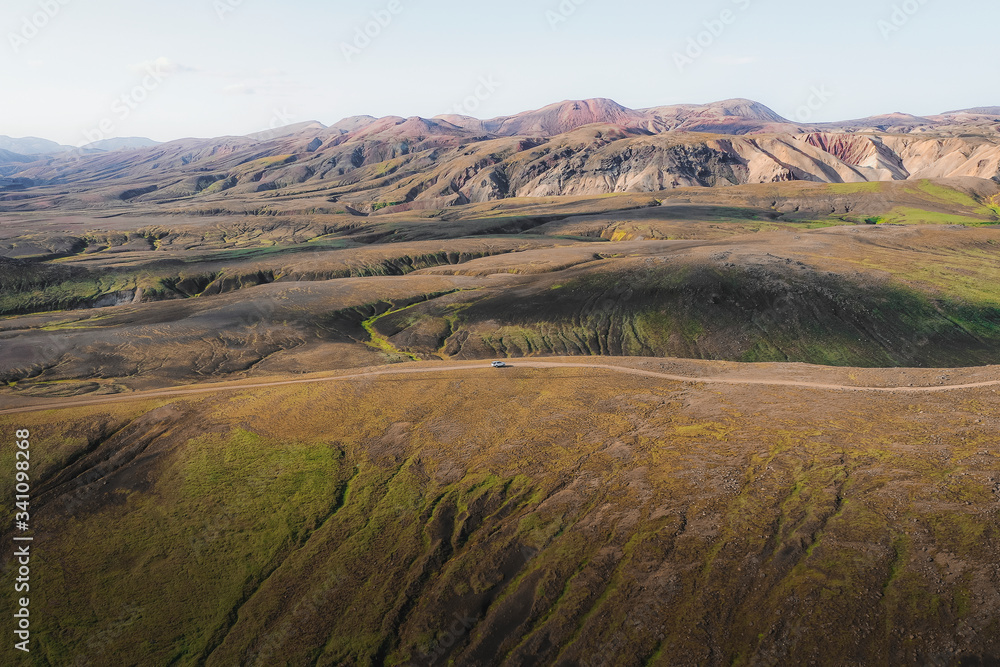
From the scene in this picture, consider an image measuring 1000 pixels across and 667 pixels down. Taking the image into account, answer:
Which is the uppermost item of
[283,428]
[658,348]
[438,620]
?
[283,428]

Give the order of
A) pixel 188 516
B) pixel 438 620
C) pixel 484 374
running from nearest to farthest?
pixel 438 620 < pixel 188 516 < pixel 484 374

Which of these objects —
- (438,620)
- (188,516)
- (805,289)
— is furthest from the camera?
(805,289)

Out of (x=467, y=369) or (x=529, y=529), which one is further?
(x=467, y=369)

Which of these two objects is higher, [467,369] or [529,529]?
[467,369]

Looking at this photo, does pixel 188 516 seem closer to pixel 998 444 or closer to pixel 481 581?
pixel 481 581

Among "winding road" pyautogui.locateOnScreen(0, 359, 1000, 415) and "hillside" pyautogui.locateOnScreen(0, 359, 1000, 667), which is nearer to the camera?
"hillside" pyautogui.locateOnScreen(0, 359, 1000, 667)

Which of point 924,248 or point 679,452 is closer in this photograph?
point 679,452

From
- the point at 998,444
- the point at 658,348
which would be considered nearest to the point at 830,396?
the point at 998,444

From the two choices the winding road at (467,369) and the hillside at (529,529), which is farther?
the winding road at (467,369)
